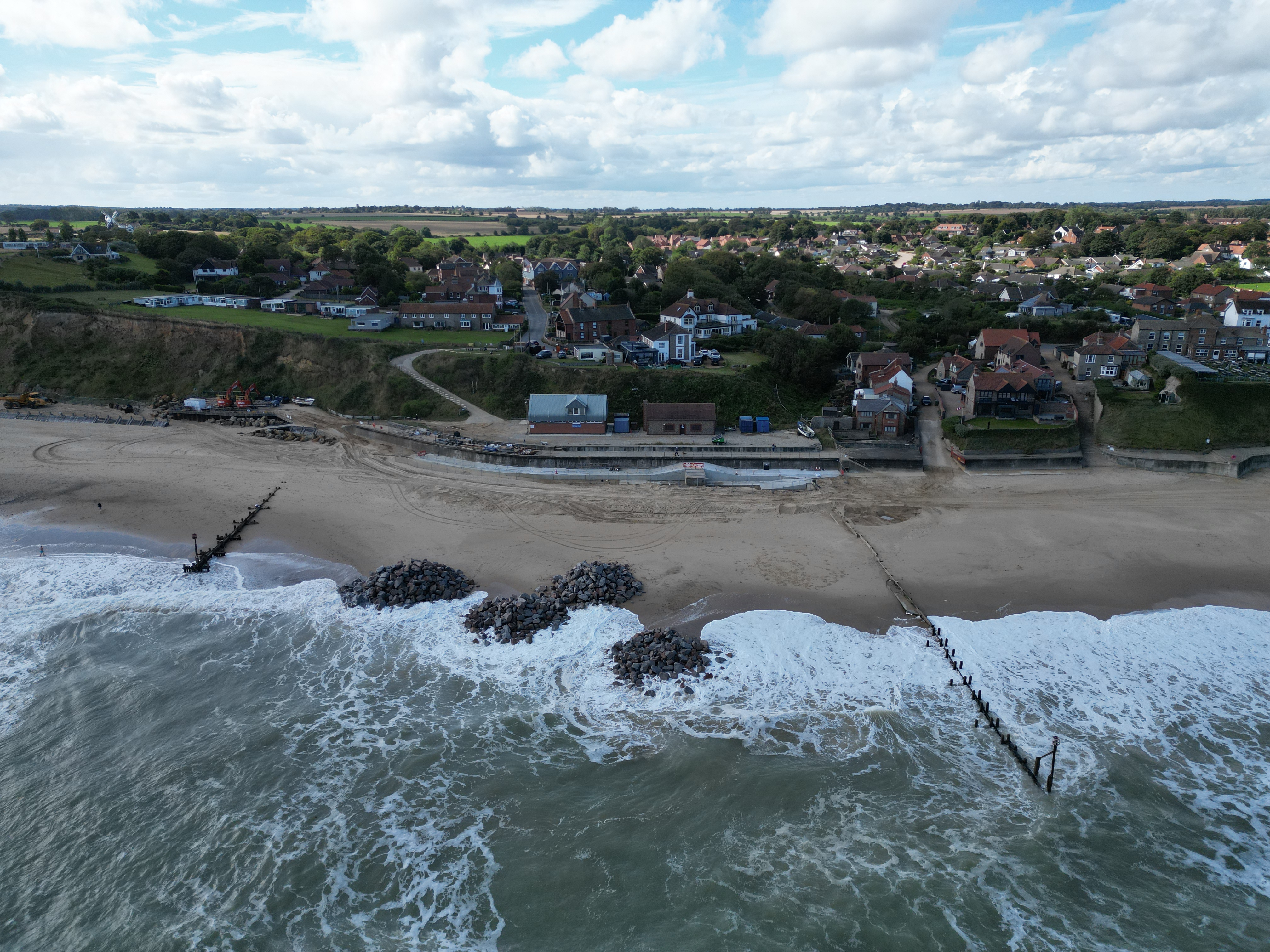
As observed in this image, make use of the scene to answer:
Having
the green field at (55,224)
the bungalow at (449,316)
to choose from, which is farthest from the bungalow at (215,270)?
the green field at (55,224)

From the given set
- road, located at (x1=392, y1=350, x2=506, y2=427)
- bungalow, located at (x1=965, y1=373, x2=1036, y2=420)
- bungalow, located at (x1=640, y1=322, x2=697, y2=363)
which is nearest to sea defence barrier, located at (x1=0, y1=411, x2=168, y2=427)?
road, located at (x1=392, y1=350, x2=506, y2=427)

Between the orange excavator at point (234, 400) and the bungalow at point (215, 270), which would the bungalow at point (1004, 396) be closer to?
the orange excavator at point (234, 400)

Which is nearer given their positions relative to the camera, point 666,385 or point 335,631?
point 335,631

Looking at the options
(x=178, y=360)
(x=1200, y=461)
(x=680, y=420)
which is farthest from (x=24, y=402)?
(x=1200, y=461)

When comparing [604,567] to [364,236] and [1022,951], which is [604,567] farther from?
[364,236]

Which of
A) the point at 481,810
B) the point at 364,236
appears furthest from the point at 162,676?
the point at 364,236

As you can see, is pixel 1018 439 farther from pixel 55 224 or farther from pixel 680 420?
pixel 55 224

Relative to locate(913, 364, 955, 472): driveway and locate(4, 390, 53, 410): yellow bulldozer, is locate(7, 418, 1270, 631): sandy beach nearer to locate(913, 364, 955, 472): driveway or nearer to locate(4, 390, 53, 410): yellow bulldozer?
locate(913, 364, 955, 472): driveway
